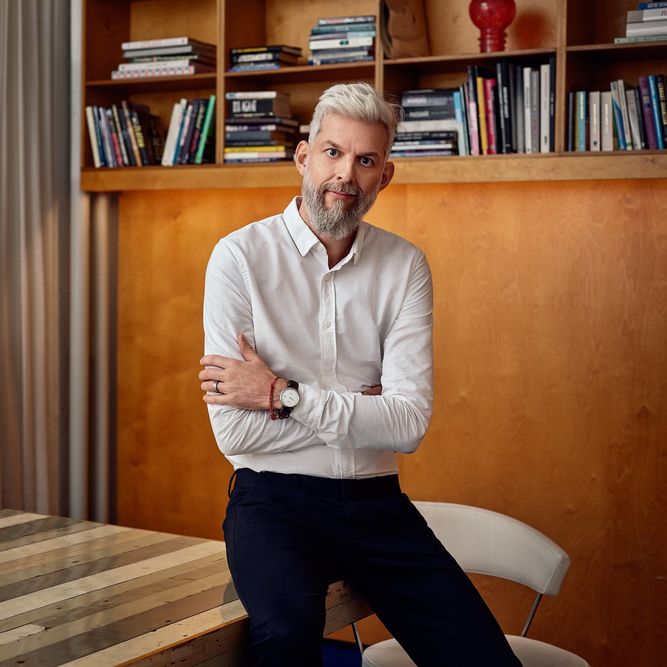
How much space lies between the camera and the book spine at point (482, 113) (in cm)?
332

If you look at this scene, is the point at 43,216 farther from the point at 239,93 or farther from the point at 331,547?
the point at 331,547

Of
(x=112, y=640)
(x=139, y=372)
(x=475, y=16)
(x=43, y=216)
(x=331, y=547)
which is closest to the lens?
(x=112, y=640)

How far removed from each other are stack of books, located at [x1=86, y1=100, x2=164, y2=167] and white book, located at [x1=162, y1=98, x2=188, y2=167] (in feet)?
0.39

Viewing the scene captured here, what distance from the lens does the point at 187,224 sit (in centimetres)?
407

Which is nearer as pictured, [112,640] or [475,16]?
[112,640]

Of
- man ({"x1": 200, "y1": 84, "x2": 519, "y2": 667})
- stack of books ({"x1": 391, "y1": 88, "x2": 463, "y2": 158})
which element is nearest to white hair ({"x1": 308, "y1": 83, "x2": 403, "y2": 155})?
man ({"x1": 200, "y1": 84, "x2": 519, "y2": 667})

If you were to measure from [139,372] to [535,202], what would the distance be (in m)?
1.79

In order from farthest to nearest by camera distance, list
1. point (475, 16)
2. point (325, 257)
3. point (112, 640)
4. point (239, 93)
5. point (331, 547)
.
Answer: point (239, 93) < point (475, 16) < point (325, 257) < point (331, 547) < point (112, 640)

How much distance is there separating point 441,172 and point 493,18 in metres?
0.53

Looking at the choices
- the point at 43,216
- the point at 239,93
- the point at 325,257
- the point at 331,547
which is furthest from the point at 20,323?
the point at 331,547

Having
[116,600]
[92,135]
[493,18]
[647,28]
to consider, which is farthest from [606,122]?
[116,600]

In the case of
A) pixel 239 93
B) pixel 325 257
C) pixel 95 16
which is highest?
pixel 95 16

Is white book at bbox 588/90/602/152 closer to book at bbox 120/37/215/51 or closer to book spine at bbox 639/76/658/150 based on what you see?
book spine at bbox 639/76/658/150

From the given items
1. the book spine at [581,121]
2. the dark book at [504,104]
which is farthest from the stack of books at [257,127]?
the book spine at [581,121]
